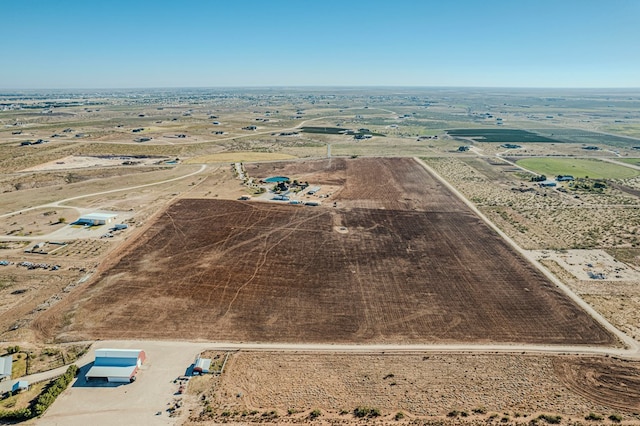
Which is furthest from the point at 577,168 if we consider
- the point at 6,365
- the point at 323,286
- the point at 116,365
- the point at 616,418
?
the point at 6,365

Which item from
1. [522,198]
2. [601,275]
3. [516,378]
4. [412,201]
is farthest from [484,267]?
[522,198]

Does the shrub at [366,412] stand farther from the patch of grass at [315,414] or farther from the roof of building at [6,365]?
the roof of building at [6,365]

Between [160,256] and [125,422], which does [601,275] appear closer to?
[125,422]

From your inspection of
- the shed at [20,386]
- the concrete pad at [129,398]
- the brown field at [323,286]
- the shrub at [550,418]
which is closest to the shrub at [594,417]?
the shrub at [550,418]

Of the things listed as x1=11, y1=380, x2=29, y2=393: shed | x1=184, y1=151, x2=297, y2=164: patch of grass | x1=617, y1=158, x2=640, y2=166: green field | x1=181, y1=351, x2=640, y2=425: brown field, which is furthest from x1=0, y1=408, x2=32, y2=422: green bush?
x1=617, y1=158, x2=640, y2=166: green field

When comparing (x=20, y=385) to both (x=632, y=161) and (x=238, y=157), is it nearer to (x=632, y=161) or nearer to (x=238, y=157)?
(x=238, y=157)

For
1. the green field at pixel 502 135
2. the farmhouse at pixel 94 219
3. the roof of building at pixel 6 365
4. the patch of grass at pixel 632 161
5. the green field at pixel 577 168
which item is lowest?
the roof of building at pixel 6 365
